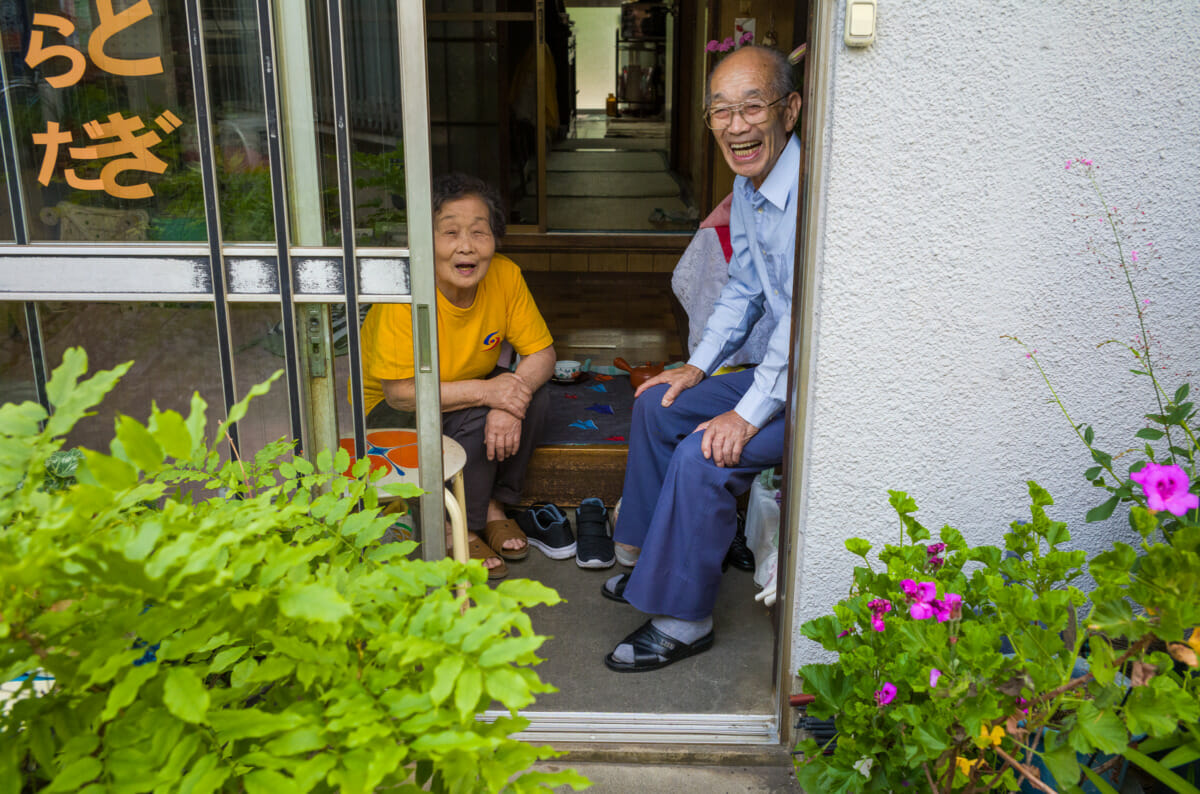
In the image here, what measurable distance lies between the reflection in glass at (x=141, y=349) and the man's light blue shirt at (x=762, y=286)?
1179mm

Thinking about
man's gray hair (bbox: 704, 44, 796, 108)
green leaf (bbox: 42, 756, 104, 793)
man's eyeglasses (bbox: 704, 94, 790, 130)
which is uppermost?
man's gray hair (bbox: 704, 44, 796, 108)

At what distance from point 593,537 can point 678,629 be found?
0.57m

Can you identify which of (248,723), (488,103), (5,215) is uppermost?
(488,103)

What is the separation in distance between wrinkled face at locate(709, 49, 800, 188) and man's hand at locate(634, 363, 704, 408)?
0.54 metres

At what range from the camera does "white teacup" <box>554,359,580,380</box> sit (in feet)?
11.8

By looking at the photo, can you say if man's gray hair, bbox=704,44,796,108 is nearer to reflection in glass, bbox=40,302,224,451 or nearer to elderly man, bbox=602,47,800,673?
elderly man, bbox=602,47,800,673

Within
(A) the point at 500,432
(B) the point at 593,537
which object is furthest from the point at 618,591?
(A) the point at 500,432

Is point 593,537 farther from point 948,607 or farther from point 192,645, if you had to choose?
point 192,645

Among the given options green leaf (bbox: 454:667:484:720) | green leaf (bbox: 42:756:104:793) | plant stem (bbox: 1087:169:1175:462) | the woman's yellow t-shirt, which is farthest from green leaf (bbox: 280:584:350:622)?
the woman's yellow t-shirt

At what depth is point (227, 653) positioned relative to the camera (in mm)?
893

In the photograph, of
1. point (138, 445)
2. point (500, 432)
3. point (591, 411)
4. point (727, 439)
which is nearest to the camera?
point (138, 445)

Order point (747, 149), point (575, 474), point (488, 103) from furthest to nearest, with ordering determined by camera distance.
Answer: point (488, 103) < point (575, 474) < point (747, 149)

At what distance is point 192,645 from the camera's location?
Result: 0.78 meters

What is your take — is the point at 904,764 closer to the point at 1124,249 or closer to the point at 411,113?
the point at 1124,249
